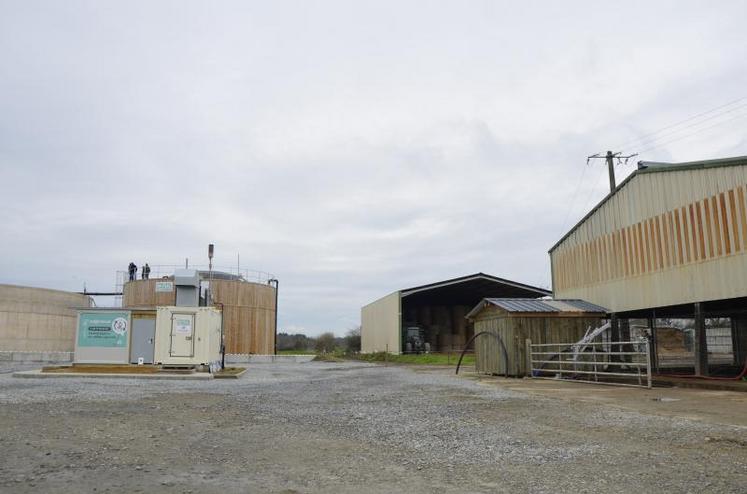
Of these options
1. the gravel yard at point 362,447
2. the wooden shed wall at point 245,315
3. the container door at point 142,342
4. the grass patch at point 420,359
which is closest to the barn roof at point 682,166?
the gravel yard at point 362,447

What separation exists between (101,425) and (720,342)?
36644 millimetres

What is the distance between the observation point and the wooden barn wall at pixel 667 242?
16.0m

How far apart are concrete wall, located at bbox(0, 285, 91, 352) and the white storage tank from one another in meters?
28.4

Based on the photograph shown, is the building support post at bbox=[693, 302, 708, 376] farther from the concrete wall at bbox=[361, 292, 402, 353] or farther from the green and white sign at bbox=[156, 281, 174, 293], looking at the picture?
the green and white sign at bbox=[156, 281, 174, 293]

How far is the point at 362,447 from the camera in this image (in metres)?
7.43

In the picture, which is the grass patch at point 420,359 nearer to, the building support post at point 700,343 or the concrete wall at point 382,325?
the concrete wall at point 382,325

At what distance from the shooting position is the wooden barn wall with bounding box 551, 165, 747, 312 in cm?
1597

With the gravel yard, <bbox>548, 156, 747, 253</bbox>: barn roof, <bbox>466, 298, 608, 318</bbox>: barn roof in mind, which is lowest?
the gravel yard

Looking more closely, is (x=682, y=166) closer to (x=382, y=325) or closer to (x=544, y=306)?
(x=544, y=306)

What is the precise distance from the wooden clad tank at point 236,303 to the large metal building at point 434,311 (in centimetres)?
936

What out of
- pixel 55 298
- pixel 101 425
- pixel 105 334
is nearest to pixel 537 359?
pixel 101 425

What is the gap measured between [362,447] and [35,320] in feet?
155

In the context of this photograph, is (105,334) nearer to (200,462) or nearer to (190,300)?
(190,300)

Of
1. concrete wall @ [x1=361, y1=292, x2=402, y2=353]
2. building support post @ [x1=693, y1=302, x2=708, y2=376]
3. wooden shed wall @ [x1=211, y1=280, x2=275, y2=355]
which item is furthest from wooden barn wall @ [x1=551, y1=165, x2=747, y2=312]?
wooden shed wall @ [x1=211, y1=280, x2=275, y2=355]
